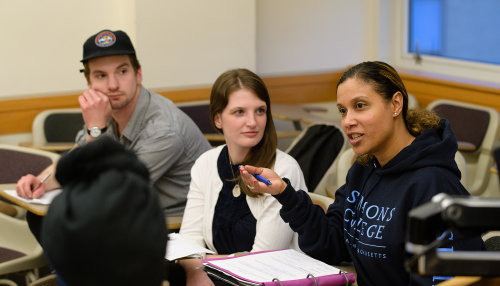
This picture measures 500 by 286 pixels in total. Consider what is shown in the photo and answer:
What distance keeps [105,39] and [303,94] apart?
2736 millimetres

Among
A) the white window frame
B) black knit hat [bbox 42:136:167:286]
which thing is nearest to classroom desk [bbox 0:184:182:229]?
black knit hat [bbox 42:136:167:286]

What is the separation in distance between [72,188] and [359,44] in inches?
179

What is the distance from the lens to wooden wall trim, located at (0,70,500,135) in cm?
363

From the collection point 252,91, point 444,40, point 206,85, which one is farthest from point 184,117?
point 444,40

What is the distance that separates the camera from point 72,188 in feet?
2.51

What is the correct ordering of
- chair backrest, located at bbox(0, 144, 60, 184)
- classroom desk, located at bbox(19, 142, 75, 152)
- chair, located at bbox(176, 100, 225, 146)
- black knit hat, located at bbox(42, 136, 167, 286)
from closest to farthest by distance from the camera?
1. black knit hat, located at bbox(42, 136, 167, 286)
2. chair backrest, located at bbox(0, 144, 60, 184)
3. classroom desk, located at bbox(19, 142, 75, 152)
4. chair, located at bbox(176, 100, 225, 146)

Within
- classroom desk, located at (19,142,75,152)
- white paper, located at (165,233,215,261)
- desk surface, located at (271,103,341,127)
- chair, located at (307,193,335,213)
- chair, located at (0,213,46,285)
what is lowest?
chair, located at (0,213,46,285)

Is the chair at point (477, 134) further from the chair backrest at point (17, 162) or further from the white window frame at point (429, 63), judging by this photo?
the chair backrest at point (17, 162)

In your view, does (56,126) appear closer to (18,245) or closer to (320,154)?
(18,245)

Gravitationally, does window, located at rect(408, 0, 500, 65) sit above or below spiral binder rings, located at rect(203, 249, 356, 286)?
above

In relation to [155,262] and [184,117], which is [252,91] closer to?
[184,117]

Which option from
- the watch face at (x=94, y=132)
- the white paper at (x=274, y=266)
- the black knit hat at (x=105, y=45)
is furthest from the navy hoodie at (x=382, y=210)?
the black knit hat at (x=105, y=45)

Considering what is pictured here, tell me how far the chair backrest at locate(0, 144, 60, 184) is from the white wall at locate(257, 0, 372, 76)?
2.48 m

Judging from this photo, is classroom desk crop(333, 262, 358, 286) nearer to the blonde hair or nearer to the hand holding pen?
the hand holding pen
